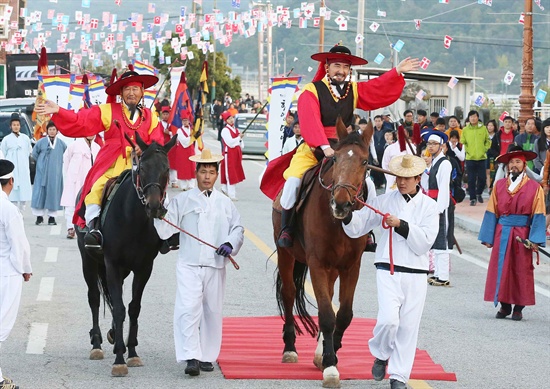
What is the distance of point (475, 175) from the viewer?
2534cm

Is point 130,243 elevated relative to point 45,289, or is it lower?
elevated

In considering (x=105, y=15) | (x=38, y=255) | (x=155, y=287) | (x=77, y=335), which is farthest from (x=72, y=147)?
(x=105, y=15)

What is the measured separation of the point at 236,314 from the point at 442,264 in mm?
3521

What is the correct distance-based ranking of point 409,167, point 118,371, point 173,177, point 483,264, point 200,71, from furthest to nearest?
point 200,71
point 173,177
point 483,264
point 118,371
point 409,167

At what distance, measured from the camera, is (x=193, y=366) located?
909 cm

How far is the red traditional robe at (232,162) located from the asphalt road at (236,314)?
8684mm

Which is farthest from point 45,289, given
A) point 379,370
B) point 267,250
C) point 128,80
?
point 379,370

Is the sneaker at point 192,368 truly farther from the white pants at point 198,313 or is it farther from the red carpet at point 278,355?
the red carpet at point 278,355

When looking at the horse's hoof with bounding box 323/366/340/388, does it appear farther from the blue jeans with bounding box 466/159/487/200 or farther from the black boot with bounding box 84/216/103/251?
the blue jeans with bounding box 466/159/487/200

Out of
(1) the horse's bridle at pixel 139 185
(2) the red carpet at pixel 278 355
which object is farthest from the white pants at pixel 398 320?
(1) the horse's bridle at pixel 139 185

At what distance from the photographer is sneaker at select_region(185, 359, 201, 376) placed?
907cm

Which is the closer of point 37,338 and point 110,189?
point 110,189

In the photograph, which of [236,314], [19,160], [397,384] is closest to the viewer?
[397,384]

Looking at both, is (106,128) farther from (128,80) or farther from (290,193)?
(290,193)
